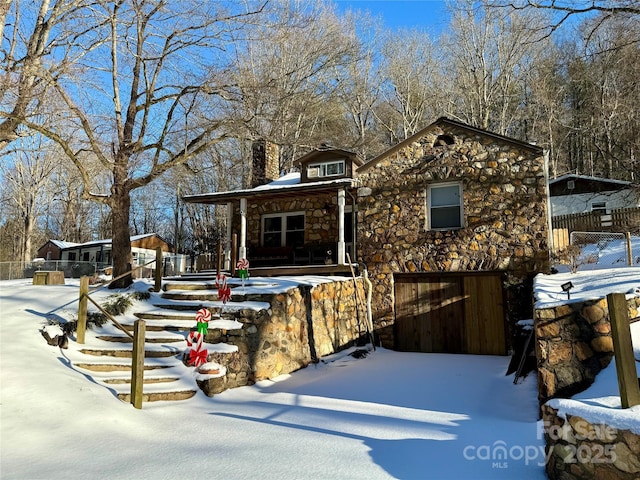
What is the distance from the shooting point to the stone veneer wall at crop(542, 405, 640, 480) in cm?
319

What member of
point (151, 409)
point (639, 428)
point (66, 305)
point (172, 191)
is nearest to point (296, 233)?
point (66, 305)

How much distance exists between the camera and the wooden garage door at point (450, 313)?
402 inches

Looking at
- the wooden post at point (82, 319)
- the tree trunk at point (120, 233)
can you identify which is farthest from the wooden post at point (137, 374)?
the tree trunk at point (120, 233)

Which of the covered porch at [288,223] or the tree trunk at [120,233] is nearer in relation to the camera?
the tree trunk at [120,233]

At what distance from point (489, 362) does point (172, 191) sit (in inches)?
1147

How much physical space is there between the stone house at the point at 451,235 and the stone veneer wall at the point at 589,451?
6.69 metres

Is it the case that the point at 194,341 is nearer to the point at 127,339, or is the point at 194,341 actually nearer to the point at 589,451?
the point at 127,339

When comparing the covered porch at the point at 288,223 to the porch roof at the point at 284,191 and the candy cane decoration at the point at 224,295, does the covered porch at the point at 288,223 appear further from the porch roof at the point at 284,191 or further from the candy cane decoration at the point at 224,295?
the candy cane decoration at the point at 224,295

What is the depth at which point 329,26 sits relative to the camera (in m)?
23.3

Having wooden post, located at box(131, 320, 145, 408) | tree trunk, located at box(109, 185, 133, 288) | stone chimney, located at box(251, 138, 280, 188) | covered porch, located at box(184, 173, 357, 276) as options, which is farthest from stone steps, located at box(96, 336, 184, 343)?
stone chimney, located at box(251, 138, 280, 188)

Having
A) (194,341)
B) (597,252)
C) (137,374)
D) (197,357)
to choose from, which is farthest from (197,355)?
(597,252)

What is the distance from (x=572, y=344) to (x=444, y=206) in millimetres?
6687

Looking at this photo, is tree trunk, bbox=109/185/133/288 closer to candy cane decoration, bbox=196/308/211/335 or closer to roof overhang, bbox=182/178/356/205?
roof overhang, bbox=182/178/356/205

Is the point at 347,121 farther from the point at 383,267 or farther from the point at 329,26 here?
the point at 383,267
